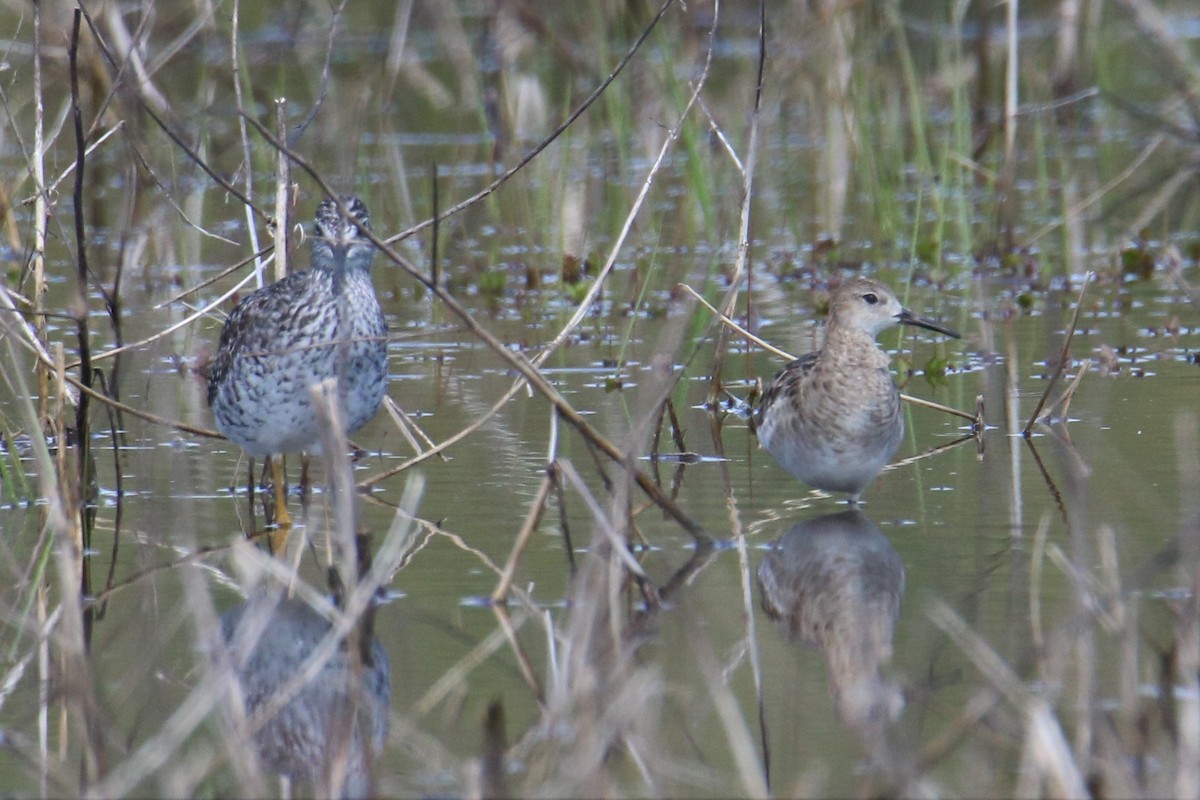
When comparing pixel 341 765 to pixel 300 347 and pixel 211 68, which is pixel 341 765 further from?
pixel 211 68

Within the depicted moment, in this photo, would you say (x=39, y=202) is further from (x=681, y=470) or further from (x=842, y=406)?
(x=842, y=406)

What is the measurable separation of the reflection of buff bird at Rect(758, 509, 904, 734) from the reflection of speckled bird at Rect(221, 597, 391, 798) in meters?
1.05

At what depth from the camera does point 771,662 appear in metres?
4.95

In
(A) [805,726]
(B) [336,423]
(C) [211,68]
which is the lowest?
(A) [805,726]

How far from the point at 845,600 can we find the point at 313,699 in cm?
154

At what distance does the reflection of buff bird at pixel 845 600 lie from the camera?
453cm

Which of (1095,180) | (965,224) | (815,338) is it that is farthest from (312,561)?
(1095,180)

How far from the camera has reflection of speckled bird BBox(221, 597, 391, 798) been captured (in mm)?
4129

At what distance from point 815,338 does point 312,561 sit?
3967 mm

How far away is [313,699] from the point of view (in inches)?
187

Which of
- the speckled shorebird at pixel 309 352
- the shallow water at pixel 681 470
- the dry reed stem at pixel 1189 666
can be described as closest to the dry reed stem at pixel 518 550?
the shallow water at pixel 681 470

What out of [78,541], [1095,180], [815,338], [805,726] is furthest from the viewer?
[1095,180]

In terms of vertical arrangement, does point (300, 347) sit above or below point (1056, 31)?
below

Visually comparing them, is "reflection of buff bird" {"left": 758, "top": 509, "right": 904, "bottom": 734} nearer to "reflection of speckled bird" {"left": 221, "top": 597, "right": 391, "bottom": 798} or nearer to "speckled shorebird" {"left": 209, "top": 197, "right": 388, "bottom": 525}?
"reflection of speckled bird" {"left": 221, "top": 597, "right": 391, "bottom": 798}
